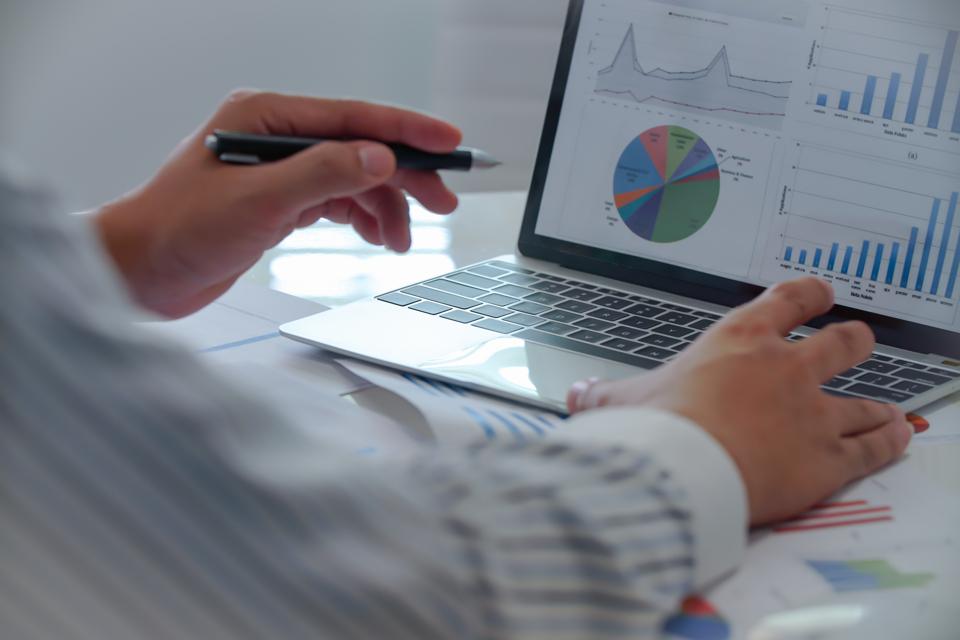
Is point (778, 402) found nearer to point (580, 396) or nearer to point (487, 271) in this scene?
point (580, 396)

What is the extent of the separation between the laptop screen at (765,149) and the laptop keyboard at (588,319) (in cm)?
6

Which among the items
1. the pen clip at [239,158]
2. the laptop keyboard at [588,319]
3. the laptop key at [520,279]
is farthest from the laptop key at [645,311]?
the pen clip at [239,158]

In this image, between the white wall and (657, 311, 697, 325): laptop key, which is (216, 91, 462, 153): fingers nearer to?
(657, 311, 697, 325): laptop key

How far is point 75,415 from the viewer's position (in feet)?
1.01

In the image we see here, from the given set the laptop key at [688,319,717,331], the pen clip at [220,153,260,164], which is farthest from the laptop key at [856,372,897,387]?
the pen clip at [220,153,260,164]

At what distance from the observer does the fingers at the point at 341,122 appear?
0.71 metres

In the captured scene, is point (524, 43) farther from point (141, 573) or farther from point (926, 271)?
point (141, 573)

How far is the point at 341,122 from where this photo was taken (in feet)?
2.35

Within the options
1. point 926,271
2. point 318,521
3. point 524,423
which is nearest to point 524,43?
point 926,271

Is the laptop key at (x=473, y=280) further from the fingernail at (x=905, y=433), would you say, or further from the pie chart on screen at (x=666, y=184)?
A: the fingernail at (x=905, y=433)

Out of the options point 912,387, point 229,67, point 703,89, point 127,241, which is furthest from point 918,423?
point 229,67

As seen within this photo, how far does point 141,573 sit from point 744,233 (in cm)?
64

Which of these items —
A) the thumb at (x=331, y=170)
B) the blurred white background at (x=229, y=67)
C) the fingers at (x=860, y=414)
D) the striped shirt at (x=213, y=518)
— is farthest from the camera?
the blurred white background at (x=229, y=67)

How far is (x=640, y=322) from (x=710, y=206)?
15cm
